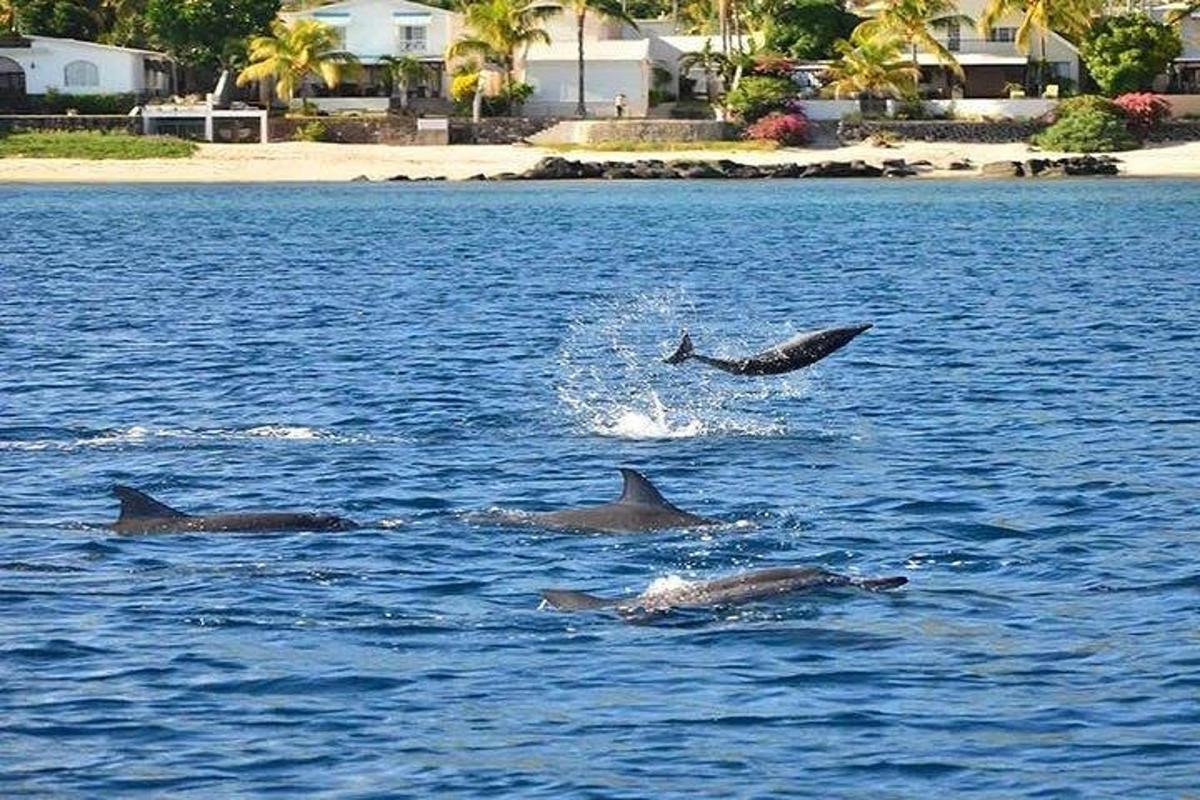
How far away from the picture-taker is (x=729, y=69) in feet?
423

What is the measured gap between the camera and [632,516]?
22297 mm

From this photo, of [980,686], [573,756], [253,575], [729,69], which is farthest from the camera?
[729,69]

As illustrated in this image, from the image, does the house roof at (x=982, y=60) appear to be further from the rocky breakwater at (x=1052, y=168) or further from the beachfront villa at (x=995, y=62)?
the rocky breakwater at (x=1052, y=168)

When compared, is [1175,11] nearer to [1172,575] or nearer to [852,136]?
[852,136]

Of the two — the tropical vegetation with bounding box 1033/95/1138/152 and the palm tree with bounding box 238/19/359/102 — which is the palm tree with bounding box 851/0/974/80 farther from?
the palm tree with bounding box 238/19/359/102

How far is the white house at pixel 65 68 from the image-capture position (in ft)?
420

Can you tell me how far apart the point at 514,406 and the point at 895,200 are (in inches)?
2558

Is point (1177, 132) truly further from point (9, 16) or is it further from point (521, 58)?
point (9, 16)

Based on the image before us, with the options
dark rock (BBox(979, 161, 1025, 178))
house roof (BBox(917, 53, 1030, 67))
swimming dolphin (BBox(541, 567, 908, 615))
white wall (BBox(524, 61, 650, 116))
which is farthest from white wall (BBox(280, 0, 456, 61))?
swimming dolphin (BBox(541, 567, 908, 615))

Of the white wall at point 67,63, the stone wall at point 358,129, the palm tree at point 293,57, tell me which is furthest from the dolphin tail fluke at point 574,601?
the white wall at point 67,63

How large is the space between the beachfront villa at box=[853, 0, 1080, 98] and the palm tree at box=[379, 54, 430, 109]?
2745cm

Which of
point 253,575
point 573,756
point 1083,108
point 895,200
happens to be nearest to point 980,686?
point 573,756

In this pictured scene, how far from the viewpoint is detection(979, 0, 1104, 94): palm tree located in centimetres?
12412

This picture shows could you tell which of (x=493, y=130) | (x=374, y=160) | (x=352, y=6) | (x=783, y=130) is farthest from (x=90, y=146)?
(x=783, y=130)
